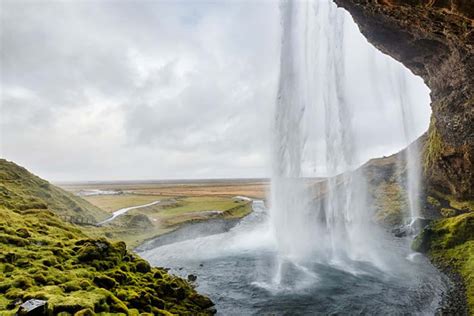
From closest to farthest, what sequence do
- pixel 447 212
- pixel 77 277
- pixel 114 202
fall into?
pixel 77 277, pixel 447 212, pixel 114 202

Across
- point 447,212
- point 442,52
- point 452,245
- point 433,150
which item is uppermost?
point 442,52

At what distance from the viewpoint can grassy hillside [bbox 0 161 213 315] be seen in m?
17.7

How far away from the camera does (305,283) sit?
29844 mm

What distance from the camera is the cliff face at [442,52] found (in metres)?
25.2

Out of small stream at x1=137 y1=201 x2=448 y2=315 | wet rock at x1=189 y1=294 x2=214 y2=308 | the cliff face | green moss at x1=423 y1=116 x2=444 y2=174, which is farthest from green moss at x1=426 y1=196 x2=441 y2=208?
wet rock at x1=189 y1=294 x2=214 y2=308

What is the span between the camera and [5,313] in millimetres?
15258

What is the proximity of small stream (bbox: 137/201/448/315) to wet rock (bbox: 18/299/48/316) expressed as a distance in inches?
509

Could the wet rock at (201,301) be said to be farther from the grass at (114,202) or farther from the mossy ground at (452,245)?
the grass at (114,202)

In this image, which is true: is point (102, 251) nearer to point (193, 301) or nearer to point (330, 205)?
point (193, 301)

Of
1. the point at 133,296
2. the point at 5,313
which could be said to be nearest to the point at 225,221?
the point at 133,296

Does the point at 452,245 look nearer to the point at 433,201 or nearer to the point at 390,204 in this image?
the point at 433,201

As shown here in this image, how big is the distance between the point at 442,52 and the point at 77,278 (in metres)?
46.3

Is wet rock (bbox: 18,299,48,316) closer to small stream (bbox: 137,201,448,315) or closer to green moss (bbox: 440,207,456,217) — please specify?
small stream (bbox: 137,201,448,315)

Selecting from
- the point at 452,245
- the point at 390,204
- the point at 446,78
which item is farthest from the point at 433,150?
the point at 452,245
